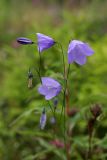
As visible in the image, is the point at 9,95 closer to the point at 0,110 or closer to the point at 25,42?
the point at 0,110

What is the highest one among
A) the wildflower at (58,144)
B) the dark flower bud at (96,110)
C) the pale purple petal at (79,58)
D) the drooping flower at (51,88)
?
the pale purple petal at (79,58)

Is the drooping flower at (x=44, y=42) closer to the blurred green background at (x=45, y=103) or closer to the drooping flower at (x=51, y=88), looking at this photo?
the drooping flower at (x=51, y=88)

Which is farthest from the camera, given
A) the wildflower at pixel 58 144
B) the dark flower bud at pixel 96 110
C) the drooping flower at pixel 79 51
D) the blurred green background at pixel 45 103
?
the wildflower at pixel 58 144

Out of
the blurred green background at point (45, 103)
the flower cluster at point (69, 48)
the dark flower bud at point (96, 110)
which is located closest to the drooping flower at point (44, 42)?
the flower cluster at point (69, 48)

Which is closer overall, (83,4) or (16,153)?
(16,153)

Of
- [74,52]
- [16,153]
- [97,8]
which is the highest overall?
[97,8]

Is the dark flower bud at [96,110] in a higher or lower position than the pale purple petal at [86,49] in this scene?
lower

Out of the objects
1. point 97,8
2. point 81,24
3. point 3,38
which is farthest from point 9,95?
point 3,38

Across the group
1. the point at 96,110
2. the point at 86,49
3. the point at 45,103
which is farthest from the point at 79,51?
the point at 45,103
